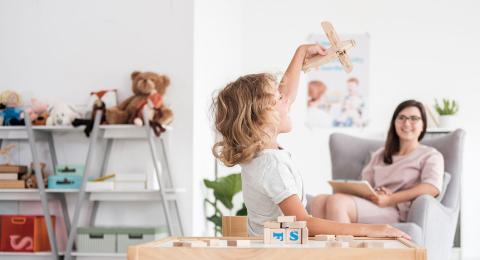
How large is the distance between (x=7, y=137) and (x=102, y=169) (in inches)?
22.4

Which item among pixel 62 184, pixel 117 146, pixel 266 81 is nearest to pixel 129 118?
pixel 117 146

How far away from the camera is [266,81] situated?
1.89 meters

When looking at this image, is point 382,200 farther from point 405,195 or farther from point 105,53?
point 105,53

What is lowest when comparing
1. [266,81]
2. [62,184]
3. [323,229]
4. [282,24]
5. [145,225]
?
[145,225]

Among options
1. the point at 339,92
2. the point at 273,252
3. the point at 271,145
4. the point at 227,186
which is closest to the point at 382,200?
the point at 227,186

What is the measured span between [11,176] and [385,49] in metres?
A: 3.16

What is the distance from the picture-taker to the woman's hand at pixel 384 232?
156 centimetres

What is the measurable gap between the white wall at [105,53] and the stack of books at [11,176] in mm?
461

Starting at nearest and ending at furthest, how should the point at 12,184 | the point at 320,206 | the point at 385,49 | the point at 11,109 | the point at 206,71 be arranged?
1. the point at 320,206
2. the point at 12,184
3. the point at 11,109
4. the point at 206,71
5. the point at 385,49

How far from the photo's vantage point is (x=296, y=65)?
2.16 m

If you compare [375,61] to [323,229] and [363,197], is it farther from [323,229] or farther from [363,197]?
[323,229]

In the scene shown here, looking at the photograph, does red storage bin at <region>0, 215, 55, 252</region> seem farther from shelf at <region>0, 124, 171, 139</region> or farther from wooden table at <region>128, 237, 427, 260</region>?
wooden table at <region>128, 237, 427, 260</region>

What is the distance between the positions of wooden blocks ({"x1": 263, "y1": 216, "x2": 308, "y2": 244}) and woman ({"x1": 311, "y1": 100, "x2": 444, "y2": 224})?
1.84 meters

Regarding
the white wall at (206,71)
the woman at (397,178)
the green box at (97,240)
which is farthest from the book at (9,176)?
the woman at (397,178)
